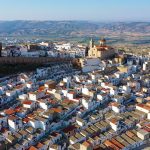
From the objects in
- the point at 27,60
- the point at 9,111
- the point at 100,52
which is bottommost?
the point at 9,111

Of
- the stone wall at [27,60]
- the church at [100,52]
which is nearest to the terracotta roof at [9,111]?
the stone wall at [27,60]

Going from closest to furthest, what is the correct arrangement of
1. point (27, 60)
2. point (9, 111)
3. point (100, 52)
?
point (9, 111)
point (27, 60)
point (100, 52)

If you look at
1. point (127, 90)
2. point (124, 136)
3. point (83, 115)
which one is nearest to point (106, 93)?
point (127, 90)

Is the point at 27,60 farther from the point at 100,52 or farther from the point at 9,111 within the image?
the point at 9,111

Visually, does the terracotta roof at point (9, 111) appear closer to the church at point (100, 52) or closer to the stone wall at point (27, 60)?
the stone wall at point (27, 60)

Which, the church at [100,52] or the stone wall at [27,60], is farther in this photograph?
the church at [100,52]

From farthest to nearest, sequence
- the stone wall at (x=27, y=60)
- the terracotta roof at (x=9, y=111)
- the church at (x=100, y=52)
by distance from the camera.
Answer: the church at (x=100, y=52) → the stone wall at (x=27, y=60) → the terracotta roof at (x=9, y=111)

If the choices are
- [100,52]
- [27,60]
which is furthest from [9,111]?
[100,52]

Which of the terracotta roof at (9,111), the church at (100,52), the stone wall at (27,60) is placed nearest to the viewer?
the terracotta roof at (9,111)

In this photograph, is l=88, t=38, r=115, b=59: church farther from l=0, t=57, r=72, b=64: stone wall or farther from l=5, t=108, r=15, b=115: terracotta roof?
l=5, t=108, r=15, b=115: terracotta roof

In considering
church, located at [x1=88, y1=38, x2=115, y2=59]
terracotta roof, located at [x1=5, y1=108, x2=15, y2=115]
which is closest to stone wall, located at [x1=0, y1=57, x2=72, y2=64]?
church, located at [x1=88, y1=38, x2=115, y2=59]

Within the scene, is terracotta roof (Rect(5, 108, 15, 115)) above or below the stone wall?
below
